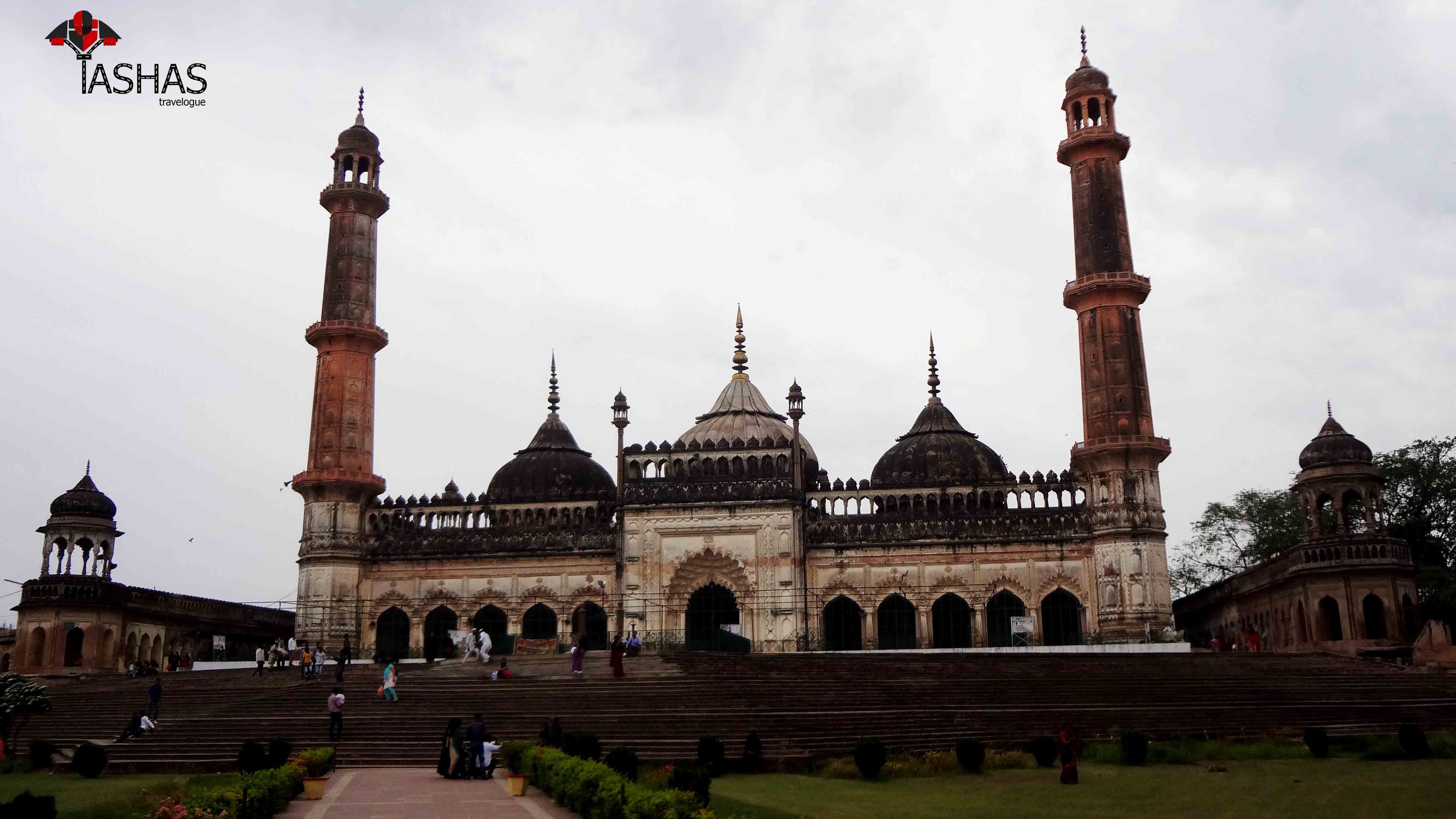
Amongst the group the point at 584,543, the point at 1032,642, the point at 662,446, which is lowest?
the point at 1032,642

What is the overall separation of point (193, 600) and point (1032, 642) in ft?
89.2

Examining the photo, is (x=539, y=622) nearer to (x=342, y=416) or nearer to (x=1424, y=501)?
(x=342, y=416)

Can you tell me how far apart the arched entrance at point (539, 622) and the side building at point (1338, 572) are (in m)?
22.0

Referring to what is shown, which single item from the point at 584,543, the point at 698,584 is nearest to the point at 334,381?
the point at 584,543

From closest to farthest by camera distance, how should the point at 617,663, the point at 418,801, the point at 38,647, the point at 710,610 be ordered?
the point at 418,801, the point at 617,663, the point at 38,647, the point at 710,610

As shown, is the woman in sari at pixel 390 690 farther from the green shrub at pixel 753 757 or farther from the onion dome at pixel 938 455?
the onion dome at pixel 938 455

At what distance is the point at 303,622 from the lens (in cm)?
4228

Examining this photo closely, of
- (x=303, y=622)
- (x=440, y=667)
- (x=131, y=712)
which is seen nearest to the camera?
(x=131, y=712)

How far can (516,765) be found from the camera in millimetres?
19500

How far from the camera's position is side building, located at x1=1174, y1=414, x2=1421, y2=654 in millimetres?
33906

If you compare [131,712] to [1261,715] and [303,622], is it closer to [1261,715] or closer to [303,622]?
[303,622]

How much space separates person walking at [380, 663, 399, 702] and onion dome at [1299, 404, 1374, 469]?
25.4 meters

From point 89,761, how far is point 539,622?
75.1 feet

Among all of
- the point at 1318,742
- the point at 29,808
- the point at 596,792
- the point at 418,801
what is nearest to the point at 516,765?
the point at 418,801
